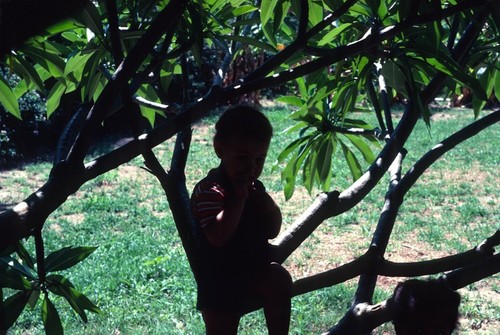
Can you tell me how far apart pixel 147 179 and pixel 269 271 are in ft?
22.2

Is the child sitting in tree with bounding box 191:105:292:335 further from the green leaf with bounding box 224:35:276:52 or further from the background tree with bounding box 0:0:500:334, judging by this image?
the green leaf with bounding box 224:35:276:52

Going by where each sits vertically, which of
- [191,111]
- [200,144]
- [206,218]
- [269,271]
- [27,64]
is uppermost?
[200,144]

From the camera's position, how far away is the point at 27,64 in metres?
1.63

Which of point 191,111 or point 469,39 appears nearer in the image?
point 191,111

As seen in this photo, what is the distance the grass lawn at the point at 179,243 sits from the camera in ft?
13.9

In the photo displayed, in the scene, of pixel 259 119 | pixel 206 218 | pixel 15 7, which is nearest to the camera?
pixel 15 7

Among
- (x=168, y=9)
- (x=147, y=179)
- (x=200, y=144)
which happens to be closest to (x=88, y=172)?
(x=168, y=9)

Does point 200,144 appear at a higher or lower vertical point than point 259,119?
higher

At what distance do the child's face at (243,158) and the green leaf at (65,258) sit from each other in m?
0.45

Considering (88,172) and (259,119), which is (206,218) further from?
(88,172)

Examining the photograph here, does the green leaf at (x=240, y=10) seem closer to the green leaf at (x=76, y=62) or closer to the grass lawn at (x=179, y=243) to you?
the green leaf at (x=76, y=62)

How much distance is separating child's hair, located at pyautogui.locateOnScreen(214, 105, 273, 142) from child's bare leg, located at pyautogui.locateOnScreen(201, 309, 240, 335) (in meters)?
0.43

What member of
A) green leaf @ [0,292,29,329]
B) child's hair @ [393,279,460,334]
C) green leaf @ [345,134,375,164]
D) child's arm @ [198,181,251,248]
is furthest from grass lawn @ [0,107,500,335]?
child's hair @ [393,279,460,334]

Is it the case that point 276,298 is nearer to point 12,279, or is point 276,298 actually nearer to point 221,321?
point 221,321
